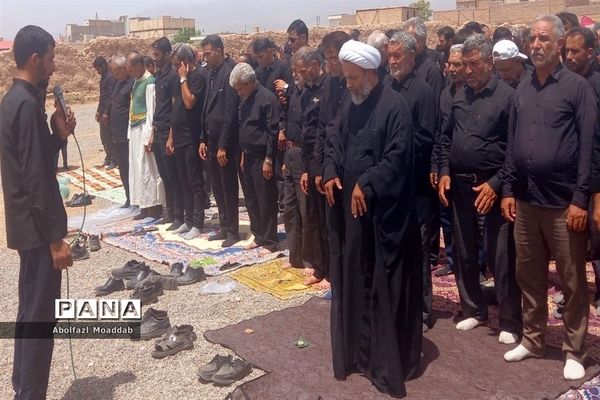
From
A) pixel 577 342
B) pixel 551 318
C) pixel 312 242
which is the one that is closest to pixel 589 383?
pixel 577 342

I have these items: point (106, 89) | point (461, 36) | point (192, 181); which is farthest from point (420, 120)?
point (106, 89)

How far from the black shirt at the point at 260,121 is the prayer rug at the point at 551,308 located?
2183 millimetres

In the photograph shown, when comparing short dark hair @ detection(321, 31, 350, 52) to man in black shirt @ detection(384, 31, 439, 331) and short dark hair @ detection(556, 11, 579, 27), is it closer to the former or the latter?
man in black shirt @ detection(384, 31, 439, 331)

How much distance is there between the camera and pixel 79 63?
27594 millimetres

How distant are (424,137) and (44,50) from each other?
263 cm

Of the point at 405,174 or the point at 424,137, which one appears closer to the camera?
the point at 405,174

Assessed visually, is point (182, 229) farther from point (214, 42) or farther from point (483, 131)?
point (483, 131)

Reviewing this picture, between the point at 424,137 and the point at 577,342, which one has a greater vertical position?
the point at 424,137

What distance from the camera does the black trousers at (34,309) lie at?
3.74 meters

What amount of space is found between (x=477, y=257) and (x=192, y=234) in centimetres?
410

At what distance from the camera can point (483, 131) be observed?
4398 millimetres

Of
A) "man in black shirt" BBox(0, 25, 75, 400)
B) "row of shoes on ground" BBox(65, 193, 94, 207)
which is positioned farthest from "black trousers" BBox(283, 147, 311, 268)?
"row of shoes on ground" BBox(65, 193, 94, 207)

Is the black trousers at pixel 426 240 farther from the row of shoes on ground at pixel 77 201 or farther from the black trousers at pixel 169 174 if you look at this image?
the row of shoes on ground at pixel 77 201

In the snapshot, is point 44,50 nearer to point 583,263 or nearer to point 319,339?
point 319,339
